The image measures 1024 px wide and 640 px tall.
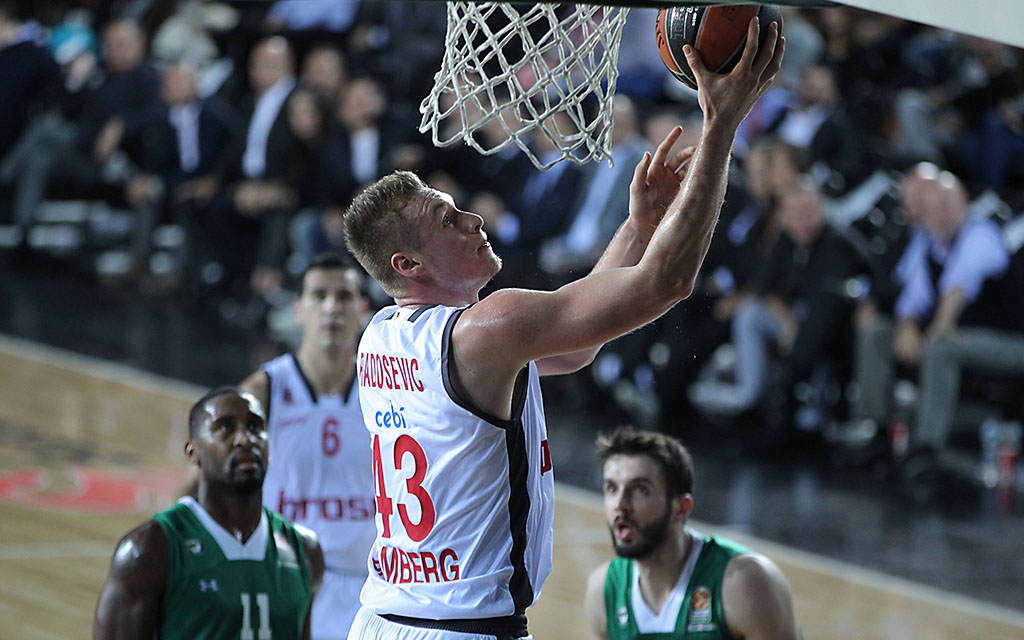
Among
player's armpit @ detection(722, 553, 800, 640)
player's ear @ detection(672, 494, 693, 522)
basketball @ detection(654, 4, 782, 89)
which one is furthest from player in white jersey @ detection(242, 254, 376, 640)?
basketball @ detection(654, 4, 782, 89)

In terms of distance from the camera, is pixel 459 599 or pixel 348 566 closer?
pixel 459 599

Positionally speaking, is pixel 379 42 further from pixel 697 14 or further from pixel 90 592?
pixel 697 14

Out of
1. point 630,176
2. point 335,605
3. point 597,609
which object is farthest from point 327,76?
point 597,609

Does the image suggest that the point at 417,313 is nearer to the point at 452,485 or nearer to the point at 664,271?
the point at 452,485

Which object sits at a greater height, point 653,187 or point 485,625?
point 653,187

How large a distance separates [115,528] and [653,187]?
554 cm

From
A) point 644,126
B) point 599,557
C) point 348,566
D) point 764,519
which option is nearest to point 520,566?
point 348,566

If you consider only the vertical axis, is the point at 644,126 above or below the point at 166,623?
above

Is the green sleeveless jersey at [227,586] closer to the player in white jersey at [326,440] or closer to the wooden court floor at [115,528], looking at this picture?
the player in white jersey at [326,440]

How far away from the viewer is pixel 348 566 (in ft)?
17.8

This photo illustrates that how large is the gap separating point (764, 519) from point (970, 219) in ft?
7.78

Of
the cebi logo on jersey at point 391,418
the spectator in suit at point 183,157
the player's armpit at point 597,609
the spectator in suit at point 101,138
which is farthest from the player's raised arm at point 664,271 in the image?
the spectator in suit at point 101,138

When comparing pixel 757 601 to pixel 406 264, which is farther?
pixel 757 601

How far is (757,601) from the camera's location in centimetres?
454
